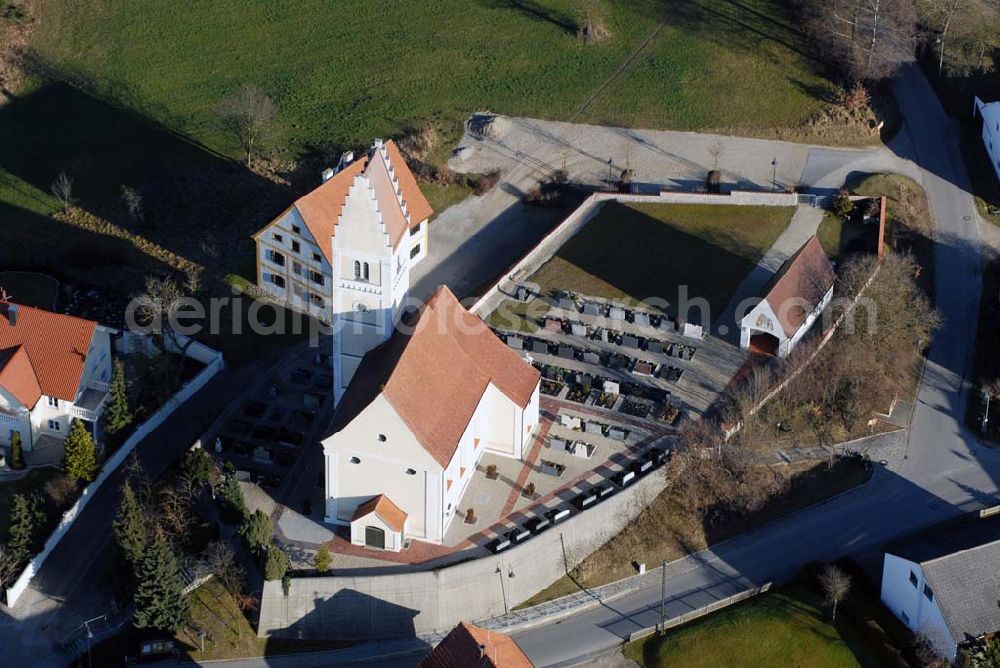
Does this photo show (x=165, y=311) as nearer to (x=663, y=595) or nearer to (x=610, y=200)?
(x=610, y=200)

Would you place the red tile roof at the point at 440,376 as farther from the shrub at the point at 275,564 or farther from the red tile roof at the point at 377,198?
the shrub at the point at 275,564

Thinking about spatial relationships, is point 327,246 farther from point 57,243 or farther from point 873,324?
point 873,324

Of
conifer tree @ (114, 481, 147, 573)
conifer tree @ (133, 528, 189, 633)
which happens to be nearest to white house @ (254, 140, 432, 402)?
conifer tree @ (114, 481, 147, 573)

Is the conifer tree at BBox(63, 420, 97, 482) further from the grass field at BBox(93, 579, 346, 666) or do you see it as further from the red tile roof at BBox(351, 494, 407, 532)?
the red tile roof at BBox(351, 494, 407, 532)

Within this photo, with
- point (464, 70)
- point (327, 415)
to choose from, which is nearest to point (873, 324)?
point (327, 415)

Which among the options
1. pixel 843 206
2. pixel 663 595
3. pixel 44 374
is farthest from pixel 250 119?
pixel 663 595

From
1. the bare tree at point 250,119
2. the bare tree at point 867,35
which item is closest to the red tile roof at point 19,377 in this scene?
the bare tree at point 250,119
